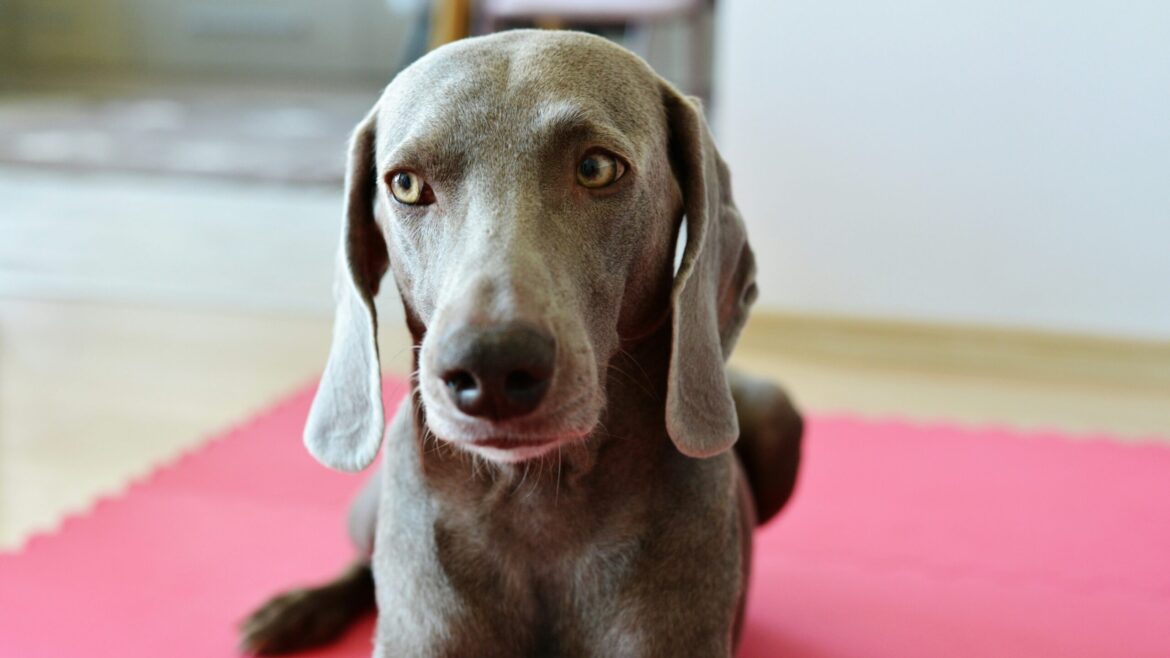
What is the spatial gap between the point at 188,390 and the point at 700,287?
7.56 ft

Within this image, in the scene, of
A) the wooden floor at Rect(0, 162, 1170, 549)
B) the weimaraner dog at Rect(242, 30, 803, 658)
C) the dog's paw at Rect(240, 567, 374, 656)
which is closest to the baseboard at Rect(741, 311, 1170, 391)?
the wooden floor at Rect(0, 162, 1170, 549)

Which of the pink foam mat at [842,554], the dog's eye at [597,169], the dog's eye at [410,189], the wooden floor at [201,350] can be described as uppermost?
the dog's eye at [597,169]

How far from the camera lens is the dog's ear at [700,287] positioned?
1463 mm

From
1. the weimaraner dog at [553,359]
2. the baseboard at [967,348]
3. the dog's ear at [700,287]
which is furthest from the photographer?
the baseboard at [967,348]

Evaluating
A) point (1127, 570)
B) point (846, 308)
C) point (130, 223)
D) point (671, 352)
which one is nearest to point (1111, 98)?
point (846, 308)

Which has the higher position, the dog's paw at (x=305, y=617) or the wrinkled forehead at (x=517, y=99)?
the wrinkled forehead at (x=517, y=99)

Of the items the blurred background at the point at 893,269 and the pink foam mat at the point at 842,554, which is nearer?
the pink foam mat at the point at 842,554

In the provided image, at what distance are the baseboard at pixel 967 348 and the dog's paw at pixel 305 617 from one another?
2.11 meters

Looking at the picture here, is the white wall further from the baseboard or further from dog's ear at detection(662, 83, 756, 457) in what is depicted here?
dog's ear at detection(662, 83, 756, 457)

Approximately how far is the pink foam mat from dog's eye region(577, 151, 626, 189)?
2.88 feet

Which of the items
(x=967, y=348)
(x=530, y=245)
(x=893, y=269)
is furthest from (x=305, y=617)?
(x=967, y=348)

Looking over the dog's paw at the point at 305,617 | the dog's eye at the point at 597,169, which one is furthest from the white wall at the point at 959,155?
the dog's eye at the point at 597,169

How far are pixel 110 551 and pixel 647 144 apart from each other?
4.58ft

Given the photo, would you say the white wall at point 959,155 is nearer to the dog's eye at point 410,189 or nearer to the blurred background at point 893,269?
the blurred background at point 893,269
